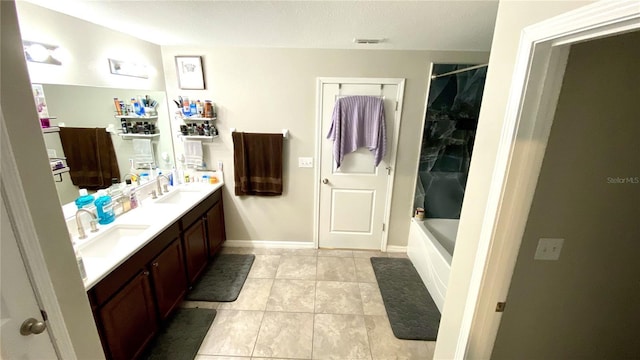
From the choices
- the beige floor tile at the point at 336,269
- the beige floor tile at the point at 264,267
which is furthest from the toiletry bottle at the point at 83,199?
the beige floor tile at the point at 336,269

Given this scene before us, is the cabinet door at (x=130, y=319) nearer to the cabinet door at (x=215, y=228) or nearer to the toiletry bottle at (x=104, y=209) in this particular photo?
the toiletry bottle at (x=104, y=209)

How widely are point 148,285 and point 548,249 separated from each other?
7.69 ft

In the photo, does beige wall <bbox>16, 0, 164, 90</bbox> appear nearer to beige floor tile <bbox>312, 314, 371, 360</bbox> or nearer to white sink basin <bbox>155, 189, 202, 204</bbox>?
white sink basin <bbox>155, 189, 202, 204</bbox>

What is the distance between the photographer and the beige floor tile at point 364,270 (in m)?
2.68

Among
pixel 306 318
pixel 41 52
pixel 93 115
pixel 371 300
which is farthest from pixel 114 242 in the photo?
pixel 371 300

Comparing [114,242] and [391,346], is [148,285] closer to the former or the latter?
[114,242]

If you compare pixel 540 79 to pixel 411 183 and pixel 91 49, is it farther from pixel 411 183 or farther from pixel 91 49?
pixel 91 49

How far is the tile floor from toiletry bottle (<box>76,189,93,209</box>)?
1.18m

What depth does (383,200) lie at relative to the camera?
3002mm

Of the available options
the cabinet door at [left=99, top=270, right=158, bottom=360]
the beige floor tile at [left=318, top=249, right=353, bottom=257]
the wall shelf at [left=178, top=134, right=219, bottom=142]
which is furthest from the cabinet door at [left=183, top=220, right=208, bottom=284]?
the beige floor tile at [left=318, top=249, right=353, bottom=257]

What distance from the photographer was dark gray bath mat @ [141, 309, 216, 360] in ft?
5.85

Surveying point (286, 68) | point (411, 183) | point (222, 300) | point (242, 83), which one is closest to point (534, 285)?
point (411, 183)

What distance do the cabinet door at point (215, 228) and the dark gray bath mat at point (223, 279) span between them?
0.16m

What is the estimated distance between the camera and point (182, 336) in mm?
1929
